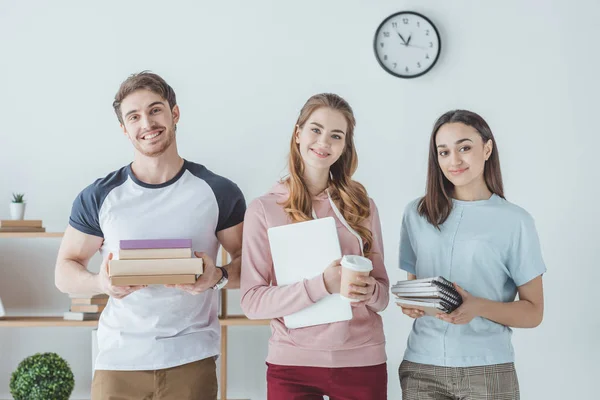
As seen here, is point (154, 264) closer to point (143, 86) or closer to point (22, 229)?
point (143, 86)

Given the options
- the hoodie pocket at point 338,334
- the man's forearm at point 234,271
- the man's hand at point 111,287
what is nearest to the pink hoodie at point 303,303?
the hoodie pocket at point 338,334

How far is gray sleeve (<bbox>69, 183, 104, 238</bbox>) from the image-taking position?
193 cm

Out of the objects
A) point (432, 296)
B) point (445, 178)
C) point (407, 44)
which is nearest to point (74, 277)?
point (432, 296)

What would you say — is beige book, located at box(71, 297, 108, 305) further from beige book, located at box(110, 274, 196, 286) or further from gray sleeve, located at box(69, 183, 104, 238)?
beige book, located at box(110, 274, 196, 286)

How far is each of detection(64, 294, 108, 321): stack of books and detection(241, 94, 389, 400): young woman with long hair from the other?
1430 millimetres

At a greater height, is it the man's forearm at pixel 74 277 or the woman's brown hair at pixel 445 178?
the woman's brown hair at pixel 445 178

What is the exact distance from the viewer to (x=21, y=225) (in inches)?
121

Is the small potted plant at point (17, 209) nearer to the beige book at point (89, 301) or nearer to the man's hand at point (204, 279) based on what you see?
the beige book at point (89, 301)

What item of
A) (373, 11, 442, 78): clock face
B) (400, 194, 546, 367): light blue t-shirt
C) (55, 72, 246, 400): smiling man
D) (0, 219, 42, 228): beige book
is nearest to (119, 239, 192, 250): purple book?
(55, 72, 246, 400): smiling man

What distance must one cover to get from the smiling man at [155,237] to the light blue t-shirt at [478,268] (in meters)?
0.60

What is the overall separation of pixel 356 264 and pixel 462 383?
0.50 meters

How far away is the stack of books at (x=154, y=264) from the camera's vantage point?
1670 millimetres

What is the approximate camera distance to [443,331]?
6.13 feet

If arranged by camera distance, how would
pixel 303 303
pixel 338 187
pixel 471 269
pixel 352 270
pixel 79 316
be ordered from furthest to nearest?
pixel 79 316 → pixel 338 187 → pixel 471 269 → pixel 303 303 → pixel 352 270
